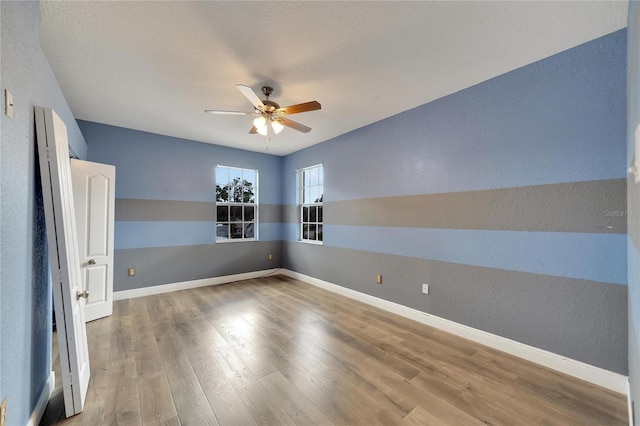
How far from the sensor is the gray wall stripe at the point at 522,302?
6.40ft

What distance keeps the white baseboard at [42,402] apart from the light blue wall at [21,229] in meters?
0.05

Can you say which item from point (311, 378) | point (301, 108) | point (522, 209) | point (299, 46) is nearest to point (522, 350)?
point (522, 209)

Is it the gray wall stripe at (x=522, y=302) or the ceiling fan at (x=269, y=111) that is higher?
the ceiling fan at (x=269, y=111)

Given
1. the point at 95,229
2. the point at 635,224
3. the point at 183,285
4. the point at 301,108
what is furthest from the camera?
the point at 183,285

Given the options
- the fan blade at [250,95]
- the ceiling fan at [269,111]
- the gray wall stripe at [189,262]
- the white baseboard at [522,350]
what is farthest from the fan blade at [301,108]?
the gray wall stripe at [189,262]

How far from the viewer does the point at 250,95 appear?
2.27 m

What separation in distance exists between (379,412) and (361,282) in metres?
2.27

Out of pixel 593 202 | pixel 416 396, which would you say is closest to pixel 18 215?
pixel 416 396

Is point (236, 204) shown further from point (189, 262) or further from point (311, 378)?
point (311, 378)

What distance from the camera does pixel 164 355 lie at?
2367mm

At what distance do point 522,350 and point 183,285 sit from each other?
4.81 m

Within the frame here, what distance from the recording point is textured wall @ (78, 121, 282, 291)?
394 centimetres

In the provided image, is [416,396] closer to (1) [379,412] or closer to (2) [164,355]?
(1) [379,412]

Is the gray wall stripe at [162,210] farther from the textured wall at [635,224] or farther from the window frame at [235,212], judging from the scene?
the textured wall at [635,224]
